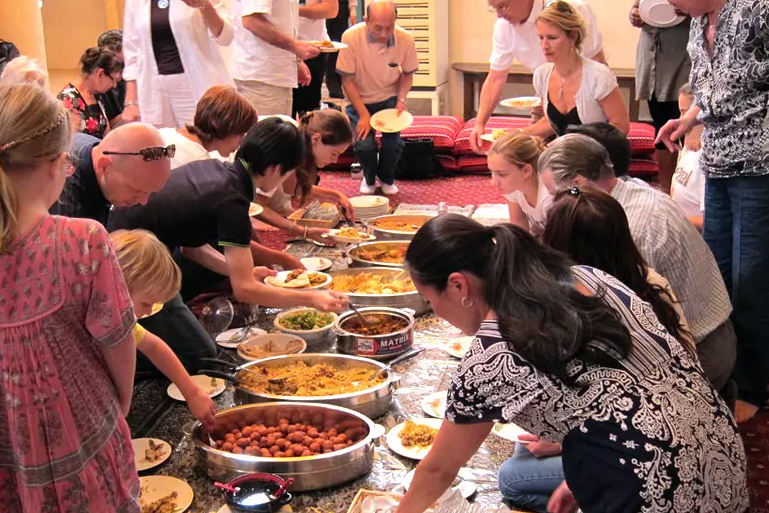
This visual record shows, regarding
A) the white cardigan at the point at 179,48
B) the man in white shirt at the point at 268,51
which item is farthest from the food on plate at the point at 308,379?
the man in white shirt at the point at 268,51

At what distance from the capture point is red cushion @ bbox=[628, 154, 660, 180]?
6.45 metres

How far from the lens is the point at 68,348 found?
1.68 m

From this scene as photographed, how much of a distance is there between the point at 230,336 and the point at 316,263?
2.77 feet

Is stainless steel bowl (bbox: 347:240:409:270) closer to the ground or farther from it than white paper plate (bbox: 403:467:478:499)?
farther from it

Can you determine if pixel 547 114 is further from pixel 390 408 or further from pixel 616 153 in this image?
pixel 390 408

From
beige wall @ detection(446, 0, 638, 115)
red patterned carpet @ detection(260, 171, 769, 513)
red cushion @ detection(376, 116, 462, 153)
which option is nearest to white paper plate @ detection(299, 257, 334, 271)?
red patterned carpet @ detection(260, 171, 769, 513)

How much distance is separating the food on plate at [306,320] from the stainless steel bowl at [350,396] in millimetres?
384

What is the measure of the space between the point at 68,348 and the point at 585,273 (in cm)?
109

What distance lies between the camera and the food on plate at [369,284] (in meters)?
3.50

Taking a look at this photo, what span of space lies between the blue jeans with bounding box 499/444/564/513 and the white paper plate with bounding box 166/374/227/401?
1.06 m

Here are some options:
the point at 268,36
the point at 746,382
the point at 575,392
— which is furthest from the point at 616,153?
the point at 268,36

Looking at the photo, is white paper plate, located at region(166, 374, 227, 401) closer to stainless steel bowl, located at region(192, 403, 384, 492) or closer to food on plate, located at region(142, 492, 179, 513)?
stainless steel bowl, located at region(192, 403, 384, 492)

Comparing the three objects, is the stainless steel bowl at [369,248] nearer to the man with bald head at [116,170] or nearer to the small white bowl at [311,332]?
the small white bowl at [311,332]

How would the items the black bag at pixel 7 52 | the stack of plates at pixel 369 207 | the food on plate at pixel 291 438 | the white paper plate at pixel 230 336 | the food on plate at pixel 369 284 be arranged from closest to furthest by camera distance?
the food on plate at pixel 291 438
the white paper plate at pixel 230 336
the food on plate at pixel 369 284
the black bag at pixel 7 52
the stack of plates at pixel 369 207
